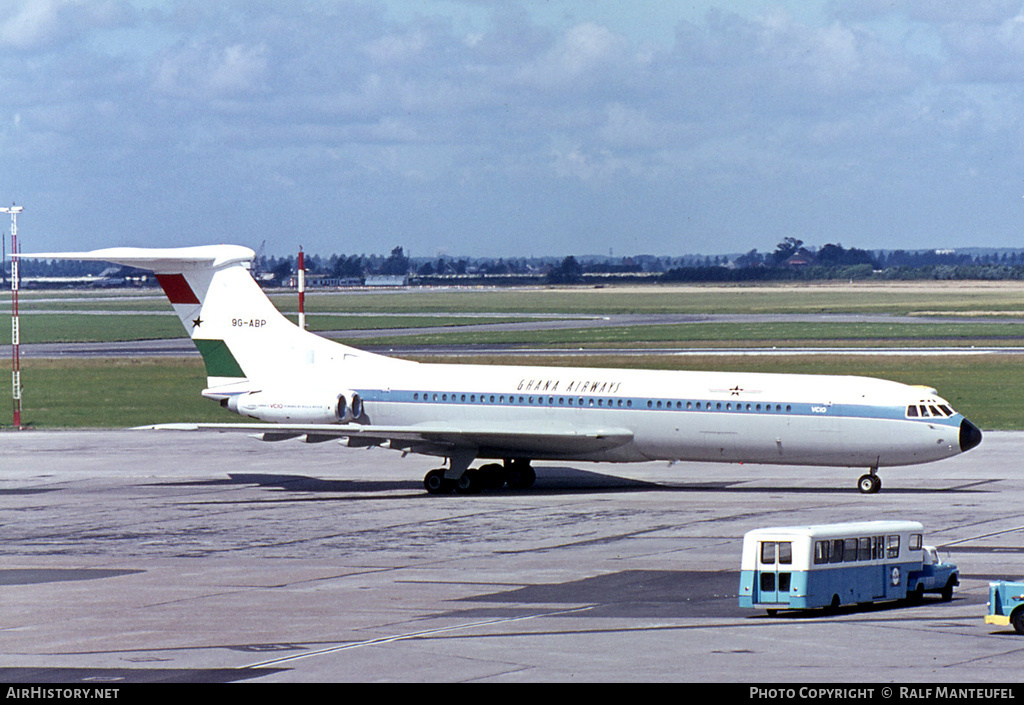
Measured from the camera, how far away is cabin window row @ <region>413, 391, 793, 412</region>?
38.2m

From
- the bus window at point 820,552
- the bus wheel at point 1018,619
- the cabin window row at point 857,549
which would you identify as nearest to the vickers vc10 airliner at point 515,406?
the cabin window row at point 857,549

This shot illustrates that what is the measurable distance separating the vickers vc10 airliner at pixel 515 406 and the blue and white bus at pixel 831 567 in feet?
46.3

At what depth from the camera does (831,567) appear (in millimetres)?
22672

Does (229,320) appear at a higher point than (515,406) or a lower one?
higher

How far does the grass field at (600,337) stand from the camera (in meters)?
65.6

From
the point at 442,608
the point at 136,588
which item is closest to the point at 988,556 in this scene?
the point at 442,608

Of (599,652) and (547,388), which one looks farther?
(547,388)

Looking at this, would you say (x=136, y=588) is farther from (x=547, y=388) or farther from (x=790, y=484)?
(x=790, y=484)

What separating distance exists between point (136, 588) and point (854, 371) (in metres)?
53.1

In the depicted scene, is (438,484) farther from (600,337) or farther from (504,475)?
(600,337)

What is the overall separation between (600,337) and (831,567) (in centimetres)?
8652

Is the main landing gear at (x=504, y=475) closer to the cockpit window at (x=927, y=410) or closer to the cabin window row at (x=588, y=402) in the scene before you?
the cabin window row at (x=588, y=402)

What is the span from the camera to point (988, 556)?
28266 mm

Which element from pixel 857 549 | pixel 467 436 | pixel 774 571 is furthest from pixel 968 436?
pixel 774 571
